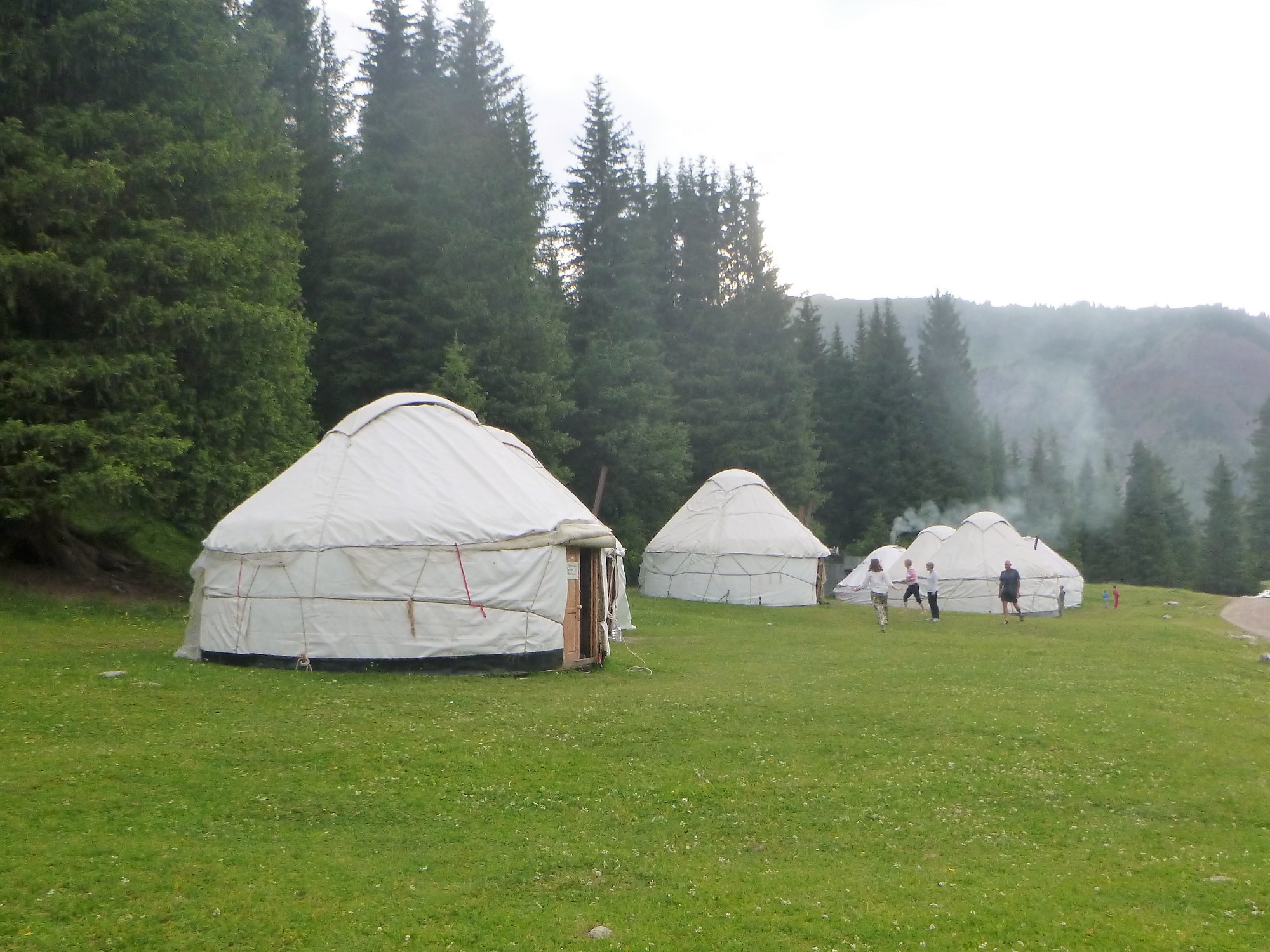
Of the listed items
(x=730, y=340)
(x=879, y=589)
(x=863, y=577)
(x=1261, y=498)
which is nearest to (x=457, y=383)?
(x=879, y=589)

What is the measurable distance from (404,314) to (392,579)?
891 inches

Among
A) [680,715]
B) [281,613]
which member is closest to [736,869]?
[680,715]

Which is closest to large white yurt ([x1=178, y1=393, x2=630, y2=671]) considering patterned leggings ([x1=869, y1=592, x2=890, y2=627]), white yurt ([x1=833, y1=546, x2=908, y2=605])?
patterned leggings ([x1=869, y1=592, x2=890, y2=627])

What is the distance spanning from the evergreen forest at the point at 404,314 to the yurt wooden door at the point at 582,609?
7828 millimetres

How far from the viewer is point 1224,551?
61906 millimetres

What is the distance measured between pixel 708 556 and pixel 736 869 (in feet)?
88.4

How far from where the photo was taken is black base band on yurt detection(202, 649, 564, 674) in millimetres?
14930

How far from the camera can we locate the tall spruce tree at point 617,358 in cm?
4216

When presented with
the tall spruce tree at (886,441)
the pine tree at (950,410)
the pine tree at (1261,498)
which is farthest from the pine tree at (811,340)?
the pine tree at (1261,498)

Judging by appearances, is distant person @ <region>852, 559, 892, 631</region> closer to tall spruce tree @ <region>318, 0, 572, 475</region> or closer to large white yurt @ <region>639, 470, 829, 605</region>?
large white yurt @ <region>639, 470, 829, 605</region>

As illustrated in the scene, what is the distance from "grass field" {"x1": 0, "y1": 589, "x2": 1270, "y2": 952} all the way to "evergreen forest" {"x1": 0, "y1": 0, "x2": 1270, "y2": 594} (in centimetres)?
727

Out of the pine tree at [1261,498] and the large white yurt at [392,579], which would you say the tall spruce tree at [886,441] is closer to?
the pine tree at [1261,498]

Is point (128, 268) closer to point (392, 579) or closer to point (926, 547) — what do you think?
point (392, 579)

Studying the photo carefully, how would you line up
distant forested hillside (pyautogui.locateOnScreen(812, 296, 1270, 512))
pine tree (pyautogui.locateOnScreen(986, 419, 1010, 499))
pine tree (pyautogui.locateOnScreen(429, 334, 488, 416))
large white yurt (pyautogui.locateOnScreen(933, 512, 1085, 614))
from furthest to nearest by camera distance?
distant forested hillside (pyautogui.locateOnScreen(812, 296, 1270, 512)) < pine tree (pyautogui.locateOnScreen(986, 419, 1010, 499)) < large white yurt (pyautogui.locateOnScreen(933, 512, 1085, 614)) < pine tree (pyautogui.locateOnScreen(429, 334, 488, 416))
